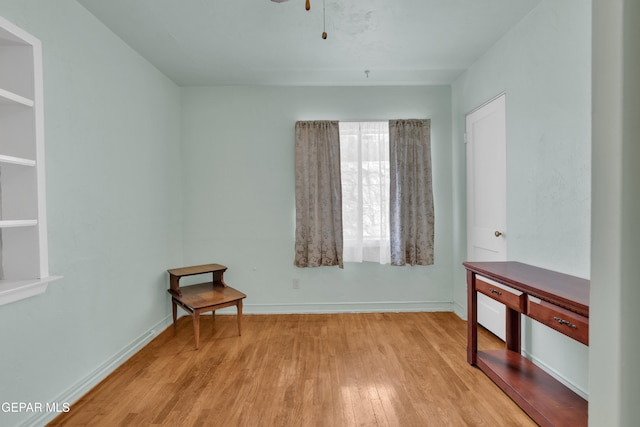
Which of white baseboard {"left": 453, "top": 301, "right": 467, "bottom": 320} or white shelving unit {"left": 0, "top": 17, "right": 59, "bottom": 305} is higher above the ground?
white shelving unit {"left": 0, "top": 17, "right": 59, "bottom": 305}

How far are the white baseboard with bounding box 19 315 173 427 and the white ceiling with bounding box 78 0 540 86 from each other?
250 centimetres

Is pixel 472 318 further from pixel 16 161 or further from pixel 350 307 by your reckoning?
pixel 16 161

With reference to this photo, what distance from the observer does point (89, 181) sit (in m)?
2.22

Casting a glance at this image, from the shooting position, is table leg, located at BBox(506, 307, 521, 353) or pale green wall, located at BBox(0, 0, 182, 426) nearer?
pale green wall, located at BBox(0, 0, 182, 426)

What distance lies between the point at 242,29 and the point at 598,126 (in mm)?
2420

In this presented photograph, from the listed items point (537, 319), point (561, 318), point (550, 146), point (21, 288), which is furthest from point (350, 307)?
point (21, 288)

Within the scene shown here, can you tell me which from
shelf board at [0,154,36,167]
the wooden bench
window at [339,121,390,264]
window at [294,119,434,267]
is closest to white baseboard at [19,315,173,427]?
the wooden bench

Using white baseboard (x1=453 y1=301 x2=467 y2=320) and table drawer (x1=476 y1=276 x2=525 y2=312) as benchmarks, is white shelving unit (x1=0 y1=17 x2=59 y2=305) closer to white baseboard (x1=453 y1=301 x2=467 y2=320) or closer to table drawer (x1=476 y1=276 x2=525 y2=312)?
table drawer (x1=476 y1=276 x2=525 y2=312)

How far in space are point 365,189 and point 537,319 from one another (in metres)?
2.15

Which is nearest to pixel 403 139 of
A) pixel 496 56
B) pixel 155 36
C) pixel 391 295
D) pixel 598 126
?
pixel 496 56

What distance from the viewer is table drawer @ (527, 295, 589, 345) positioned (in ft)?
4.83

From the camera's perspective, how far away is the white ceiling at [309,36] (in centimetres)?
221

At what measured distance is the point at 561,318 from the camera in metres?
1.59

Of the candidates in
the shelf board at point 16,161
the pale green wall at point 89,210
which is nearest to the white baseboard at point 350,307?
the pale green wall at point 89,210
